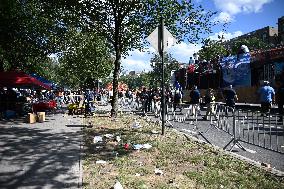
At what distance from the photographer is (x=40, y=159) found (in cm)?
845

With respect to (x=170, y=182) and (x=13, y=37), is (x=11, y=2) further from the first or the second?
(x=170, y=182)

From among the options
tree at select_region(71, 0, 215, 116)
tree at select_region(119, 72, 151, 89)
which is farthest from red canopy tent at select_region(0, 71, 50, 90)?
tree at select_region(119, 72, 151, 89)

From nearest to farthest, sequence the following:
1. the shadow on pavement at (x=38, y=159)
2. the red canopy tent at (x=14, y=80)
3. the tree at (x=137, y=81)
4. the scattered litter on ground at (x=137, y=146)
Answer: the shadow on pavement at (x=38, y=159), the scattered litter on ground at (x=137, y=146), the red canopy tent at (x=14, y=80), the tree at (x=137, y=81)

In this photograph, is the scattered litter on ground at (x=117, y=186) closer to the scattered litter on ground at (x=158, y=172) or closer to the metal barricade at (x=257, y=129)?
the scattered litter on ground at (x=158, y=172)

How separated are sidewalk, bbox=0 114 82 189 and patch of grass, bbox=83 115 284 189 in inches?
15.1

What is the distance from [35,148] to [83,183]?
404cm

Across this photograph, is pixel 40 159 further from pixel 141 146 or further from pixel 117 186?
pixel 117 186

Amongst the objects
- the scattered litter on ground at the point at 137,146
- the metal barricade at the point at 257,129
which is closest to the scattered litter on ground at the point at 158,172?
the scattered litter on ground at the point at 137,146

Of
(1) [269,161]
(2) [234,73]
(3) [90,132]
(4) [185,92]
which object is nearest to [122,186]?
(1) [269,161]

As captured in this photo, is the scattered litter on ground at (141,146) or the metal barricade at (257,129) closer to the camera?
the metal barricade at (257,129)

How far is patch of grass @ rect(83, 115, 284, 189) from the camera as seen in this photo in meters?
6.14

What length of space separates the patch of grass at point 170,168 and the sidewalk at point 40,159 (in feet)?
1.26

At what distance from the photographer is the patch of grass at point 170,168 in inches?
242

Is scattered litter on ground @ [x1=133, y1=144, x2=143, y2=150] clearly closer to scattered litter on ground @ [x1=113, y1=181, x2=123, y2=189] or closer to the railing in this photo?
the railing
